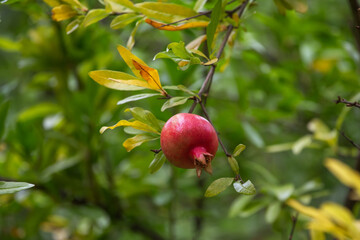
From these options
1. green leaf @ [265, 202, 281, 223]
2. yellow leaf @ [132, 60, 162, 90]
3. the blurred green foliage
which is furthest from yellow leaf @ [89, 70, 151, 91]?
green leaf @ [265, 202, 281, 223]

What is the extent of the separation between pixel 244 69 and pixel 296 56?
0.22 m

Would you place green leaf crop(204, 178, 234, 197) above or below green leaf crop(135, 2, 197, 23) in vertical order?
below

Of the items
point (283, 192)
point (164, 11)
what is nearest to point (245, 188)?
point (164, 11)

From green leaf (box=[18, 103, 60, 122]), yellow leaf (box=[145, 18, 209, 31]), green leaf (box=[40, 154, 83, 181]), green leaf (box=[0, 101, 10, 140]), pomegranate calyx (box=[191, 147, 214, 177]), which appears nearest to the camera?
pomegranate calyx (box=[191, 147, 214, 177])

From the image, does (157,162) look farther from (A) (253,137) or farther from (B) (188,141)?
(A) (253,137)

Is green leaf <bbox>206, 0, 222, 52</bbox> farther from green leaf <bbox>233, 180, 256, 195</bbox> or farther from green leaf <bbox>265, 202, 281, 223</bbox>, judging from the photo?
green leaf <bbox>265, 202, 281, 223</bbox>

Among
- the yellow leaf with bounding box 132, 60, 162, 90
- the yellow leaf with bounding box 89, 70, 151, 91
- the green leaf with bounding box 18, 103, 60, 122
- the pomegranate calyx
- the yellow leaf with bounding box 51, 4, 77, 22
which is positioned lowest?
the green leaf with bounding box 18, 103, 60, 122

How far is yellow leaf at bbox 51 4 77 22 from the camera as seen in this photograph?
19.7 inches

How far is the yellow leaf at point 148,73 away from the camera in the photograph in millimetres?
407

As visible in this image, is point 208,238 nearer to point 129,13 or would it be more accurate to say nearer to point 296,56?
point 296,56

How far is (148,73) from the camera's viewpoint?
16.2 inches

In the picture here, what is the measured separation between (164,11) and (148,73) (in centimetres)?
11

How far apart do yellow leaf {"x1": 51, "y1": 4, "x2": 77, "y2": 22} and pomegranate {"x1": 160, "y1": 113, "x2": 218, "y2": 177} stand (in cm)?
24

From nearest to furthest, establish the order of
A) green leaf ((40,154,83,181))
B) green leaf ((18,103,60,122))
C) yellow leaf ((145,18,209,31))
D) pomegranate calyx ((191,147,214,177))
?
pomegranate calyx ((191,147,214,177)), yellow leaf ((145,18,209,31)), green leaf ((40,154,83,181)), green leaf ((18,103,60,122))
